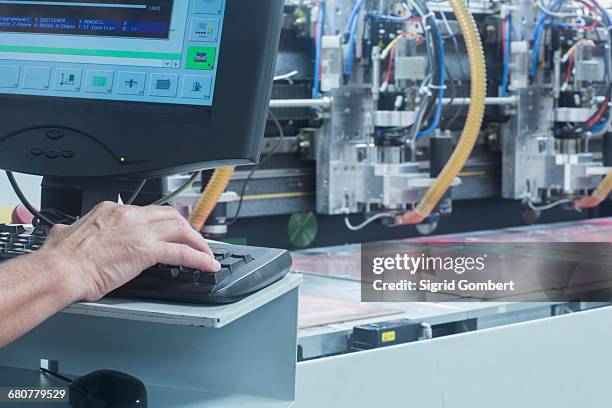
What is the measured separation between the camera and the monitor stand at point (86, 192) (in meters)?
1.31

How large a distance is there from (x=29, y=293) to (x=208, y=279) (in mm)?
180

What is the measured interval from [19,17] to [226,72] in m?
0.30

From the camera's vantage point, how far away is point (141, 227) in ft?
3.59

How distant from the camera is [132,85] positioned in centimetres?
126

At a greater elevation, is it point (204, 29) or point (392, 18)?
point (392, 18)

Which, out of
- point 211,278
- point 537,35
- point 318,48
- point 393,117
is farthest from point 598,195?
point 211,278

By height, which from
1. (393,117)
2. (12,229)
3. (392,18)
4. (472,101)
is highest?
(392,18)

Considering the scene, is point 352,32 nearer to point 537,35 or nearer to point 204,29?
point 537,35

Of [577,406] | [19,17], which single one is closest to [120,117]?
[19,17]

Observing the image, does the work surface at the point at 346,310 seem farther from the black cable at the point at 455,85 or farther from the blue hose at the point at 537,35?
the blue hose at the point at 537,35

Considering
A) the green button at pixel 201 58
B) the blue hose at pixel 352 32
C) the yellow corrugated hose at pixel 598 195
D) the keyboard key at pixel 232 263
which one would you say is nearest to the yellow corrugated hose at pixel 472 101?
the blue hose at pixel 352 32

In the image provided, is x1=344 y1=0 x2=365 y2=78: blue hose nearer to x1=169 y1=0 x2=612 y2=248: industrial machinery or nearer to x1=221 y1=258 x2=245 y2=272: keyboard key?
x1=169 y1=0 x2=612 y2=248: industrial machinery

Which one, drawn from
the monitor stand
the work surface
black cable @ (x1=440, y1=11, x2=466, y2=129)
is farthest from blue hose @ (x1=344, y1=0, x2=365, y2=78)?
the monitor stand

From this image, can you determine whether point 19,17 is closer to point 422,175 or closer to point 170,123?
point 170,123
